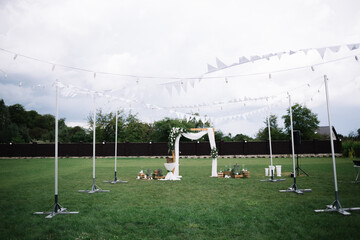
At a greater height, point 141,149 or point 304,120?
point 304,120

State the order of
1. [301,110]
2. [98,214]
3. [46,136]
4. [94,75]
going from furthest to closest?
[46,136] < [301,110] < [94,75] < [98,214]

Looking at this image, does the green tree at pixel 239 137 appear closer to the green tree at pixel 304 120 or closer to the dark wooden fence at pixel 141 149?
the green tree at pixel 304 120

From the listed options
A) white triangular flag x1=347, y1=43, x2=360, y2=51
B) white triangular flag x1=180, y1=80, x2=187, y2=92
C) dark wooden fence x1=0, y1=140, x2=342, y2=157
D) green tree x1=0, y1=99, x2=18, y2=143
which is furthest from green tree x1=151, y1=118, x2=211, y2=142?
white triangular flag x1=347, y1=43, x2=360, y2=51

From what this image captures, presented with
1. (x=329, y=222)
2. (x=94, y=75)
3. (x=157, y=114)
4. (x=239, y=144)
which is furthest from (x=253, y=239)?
(x=239, y=144)

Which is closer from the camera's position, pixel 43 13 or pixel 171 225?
pixel 171 225

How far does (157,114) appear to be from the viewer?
12.4m

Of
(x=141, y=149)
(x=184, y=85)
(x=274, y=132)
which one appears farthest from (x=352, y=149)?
(x=184, y=85)

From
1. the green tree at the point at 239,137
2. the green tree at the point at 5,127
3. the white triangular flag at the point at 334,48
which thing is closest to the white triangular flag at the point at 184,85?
the white triangular flag at the point at 334,48

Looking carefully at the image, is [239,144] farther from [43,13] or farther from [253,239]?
[253,239]

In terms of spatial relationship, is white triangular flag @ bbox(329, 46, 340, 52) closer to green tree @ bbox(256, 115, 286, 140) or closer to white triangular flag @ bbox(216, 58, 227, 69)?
white triangular flag @ bbox(216, 58, 227, 69)

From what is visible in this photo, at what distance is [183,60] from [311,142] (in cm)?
1981

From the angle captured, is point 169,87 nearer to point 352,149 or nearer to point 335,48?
point 335,48

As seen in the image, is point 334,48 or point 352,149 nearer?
point 334,48

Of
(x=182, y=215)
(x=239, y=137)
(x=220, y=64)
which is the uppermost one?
(x=220, y=64)
